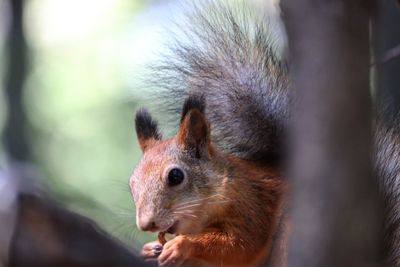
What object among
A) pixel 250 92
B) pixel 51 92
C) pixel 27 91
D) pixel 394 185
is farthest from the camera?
pixel 51 92

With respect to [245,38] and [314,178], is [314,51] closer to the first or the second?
[314,178]

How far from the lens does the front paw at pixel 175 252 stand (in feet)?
6.14

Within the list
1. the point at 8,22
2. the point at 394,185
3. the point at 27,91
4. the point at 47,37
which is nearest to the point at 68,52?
the point at 47,37

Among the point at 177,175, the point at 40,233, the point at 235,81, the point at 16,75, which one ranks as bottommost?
the point at 16,75

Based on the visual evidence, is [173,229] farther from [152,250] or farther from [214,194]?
[214,194]

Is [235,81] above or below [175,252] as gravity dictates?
above

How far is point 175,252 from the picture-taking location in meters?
1.90

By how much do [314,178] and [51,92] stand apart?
5.92 metres

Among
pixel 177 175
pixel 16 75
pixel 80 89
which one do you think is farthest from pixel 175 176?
pixel 80 89

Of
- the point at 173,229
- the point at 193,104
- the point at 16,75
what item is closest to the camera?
the point at 173,229

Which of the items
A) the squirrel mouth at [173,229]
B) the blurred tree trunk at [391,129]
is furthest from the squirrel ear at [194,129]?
the blurred tree trunk at [391,129]

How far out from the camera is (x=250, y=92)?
2.33 metres

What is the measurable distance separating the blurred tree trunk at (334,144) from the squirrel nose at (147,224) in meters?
1.23

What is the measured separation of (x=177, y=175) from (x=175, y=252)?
0.78 ft
